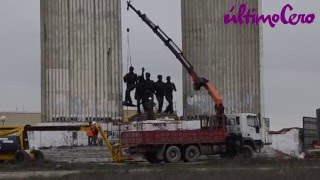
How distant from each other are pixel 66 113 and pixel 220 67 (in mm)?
9356

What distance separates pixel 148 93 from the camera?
49469mm

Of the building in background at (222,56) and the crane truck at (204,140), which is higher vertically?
the building in background at (222,56)

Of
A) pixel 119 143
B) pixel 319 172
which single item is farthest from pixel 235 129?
pixel 319 172

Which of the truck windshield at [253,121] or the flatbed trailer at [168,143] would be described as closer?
the flatbed trailer at [168,143]

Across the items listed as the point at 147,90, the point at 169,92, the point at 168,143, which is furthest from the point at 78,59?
the point at 168,143

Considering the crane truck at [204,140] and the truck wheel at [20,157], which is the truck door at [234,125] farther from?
the truck wheel at [20,157]

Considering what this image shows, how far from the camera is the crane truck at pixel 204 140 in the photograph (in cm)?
3841

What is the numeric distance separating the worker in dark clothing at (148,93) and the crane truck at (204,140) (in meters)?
6.00

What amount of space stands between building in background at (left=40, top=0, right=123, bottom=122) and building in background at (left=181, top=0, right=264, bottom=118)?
15.3 feet

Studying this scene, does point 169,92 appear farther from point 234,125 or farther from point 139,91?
point 234,125

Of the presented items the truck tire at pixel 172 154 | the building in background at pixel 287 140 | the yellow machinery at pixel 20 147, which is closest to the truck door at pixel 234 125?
the truck tire at pixel 172 154

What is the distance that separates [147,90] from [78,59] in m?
4.34


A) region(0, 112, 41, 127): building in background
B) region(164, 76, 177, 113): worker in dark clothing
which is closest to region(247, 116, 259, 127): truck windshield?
region(164, 76, 177, 113): worker in dark clothing

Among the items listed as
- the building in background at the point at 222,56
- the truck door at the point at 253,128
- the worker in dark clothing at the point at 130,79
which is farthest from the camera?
the building in background at the point at 222,56
